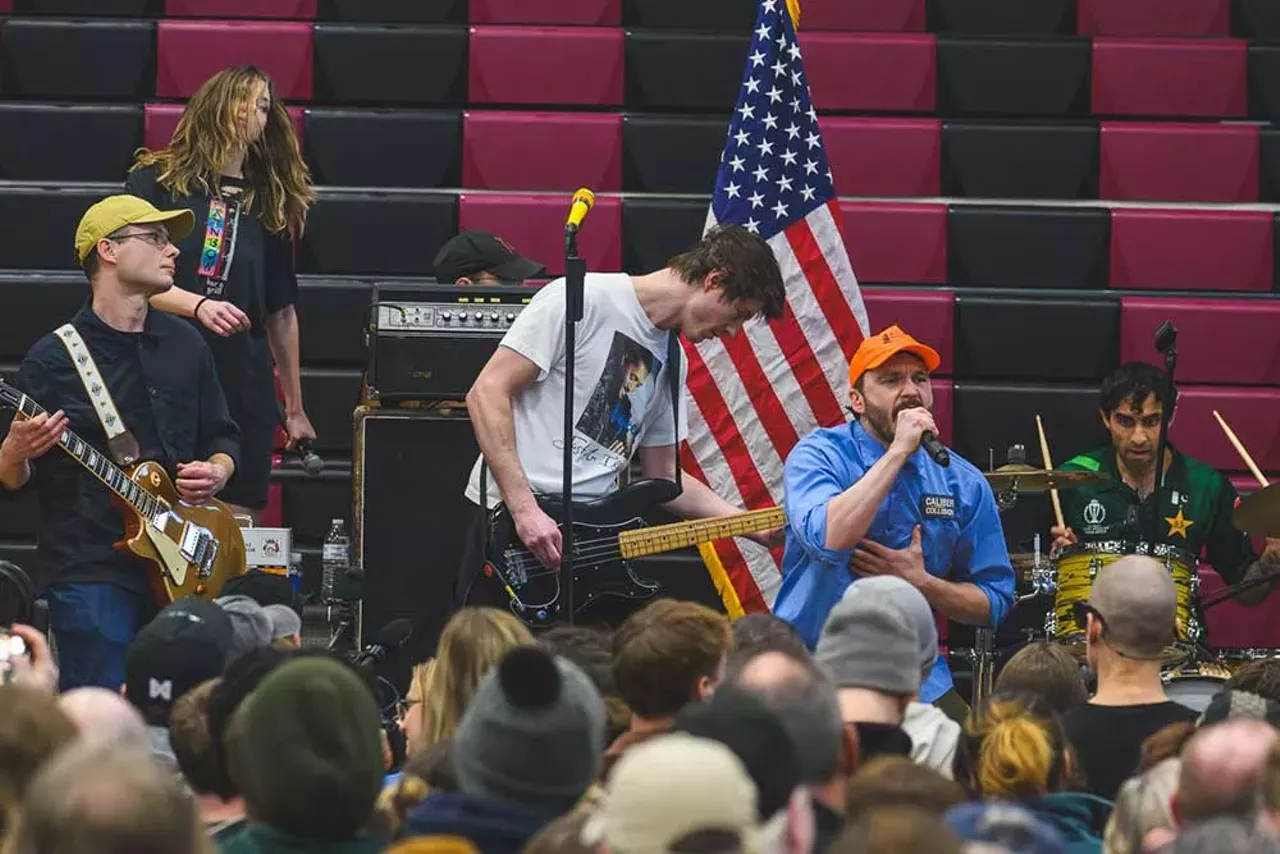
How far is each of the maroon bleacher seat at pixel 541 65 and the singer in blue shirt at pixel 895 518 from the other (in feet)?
11.2

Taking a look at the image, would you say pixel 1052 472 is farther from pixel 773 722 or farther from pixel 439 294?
pixel 773 722

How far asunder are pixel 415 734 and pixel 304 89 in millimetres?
5138

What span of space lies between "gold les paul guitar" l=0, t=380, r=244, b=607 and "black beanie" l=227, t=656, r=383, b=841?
3.15 m

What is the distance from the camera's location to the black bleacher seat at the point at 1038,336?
9062 millimetres

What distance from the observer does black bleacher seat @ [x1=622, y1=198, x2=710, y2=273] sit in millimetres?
9102

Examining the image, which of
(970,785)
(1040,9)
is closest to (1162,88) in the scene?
(1040,9)

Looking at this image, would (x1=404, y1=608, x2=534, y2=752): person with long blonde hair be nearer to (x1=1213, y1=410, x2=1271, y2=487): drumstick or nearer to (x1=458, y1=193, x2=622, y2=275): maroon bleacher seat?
(x1=1213, y1=410, x2=1271, y2=487): drumstick

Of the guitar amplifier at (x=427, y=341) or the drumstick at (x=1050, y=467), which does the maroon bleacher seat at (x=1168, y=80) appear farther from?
the guitar amplifier at (x=427, y=341)

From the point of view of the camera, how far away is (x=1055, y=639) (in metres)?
7.47

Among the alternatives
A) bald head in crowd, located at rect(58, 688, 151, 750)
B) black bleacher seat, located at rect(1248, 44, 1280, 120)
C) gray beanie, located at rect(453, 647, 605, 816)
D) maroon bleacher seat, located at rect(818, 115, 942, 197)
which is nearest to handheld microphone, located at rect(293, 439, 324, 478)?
maroon bleacher seat, located at rect(818, 115, 942, 197)

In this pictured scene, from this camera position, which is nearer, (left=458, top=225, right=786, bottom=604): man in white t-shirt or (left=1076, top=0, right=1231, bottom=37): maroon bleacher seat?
(left=458, top=225, right=786, bottom=604): man in white t-shirt

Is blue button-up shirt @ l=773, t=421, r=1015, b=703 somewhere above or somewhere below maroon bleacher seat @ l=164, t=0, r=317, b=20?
below

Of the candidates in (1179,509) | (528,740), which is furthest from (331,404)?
(528,740)

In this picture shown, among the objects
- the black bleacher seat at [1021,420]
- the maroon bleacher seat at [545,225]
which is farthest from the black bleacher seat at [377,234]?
the black bleacher seat at [1021,420]
